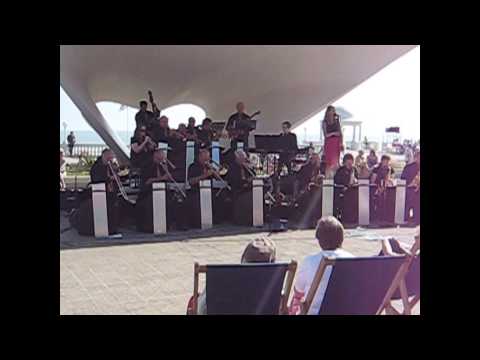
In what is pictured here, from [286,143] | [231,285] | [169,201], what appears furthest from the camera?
[286,143]

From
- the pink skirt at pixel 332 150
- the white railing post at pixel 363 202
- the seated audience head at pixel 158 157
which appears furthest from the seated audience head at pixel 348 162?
the seated audience head at pixel 158 157

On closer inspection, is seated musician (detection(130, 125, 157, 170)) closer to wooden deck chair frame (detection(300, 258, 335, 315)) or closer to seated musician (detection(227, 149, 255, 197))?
seated musician (detection(227, 149, 255, 197))

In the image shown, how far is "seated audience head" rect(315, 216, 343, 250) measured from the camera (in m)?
2.96

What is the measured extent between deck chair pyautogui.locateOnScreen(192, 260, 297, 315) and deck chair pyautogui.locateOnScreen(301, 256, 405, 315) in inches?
7.2

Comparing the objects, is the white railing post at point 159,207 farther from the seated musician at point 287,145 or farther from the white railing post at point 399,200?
the white railing post at point 399,200

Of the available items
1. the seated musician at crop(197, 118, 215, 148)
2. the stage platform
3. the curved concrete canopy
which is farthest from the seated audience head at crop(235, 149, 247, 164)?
the curved concrete canopy

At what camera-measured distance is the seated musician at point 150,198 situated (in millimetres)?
7199

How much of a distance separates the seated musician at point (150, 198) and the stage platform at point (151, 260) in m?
0.21

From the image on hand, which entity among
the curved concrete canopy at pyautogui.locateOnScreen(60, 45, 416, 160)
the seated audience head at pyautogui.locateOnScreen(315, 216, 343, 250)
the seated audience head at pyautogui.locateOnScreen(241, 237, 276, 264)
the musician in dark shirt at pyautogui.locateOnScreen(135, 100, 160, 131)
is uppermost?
the curved concrete canopy at pyautogui.locateOnScreen(60, 45, 416, 160)

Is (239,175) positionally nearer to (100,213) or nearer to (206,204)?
(206,204)
